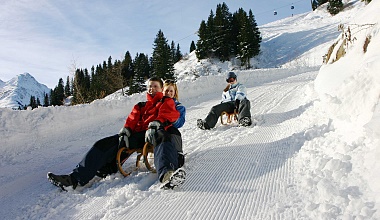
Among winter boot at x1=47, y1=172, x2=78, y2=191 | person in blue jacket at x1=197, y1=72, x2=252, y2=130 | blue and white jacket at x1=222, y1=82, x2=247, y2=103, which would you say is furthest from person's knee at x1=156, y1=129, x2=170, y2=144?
blue and white jacket at x1=222, y1=82, x2=247, y2=103

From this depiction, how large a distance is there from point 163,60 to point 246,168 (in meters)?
33.0

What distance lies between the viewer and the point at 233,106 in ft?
18.5

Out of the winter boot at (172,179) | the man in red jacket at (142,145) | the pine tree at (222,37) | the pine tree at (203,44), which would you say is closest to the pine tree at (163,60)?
the pine tree at (203,44)

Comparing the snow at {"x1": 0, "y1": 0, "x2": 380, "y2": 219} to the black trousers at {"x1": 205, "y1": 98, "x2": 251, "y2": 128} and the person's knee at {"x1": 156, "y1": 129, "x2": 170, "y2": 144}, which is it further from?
the person's knee at {"x1": 156, "y1": 129, "x2": 170, "y2": 144}

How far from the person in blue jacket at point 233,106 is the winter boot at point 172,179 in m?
2.66

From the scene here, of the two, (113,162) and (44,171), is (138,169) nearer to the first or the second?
(113,162)

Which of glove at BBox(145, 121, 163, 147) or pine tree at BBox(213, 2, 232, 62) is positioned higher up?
pine tree at BBox(213, 2, 232, 62)

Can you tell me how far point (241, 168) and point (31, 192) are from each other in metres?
2.37

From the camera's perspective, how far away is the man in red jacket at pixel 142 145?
2.72 m

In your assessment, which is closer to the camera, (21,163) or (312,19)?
(21,163)

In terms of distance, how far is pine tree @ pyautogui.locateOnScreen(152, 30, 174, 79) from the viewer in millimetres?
34688

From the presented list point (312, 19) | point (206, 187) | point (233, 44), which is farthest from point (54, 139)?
point (312, 19)

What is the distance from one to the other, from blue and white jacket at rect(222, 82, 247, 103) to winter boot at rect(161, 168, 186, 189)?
3296 mm

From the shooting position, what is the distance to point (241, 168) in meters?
3.05
